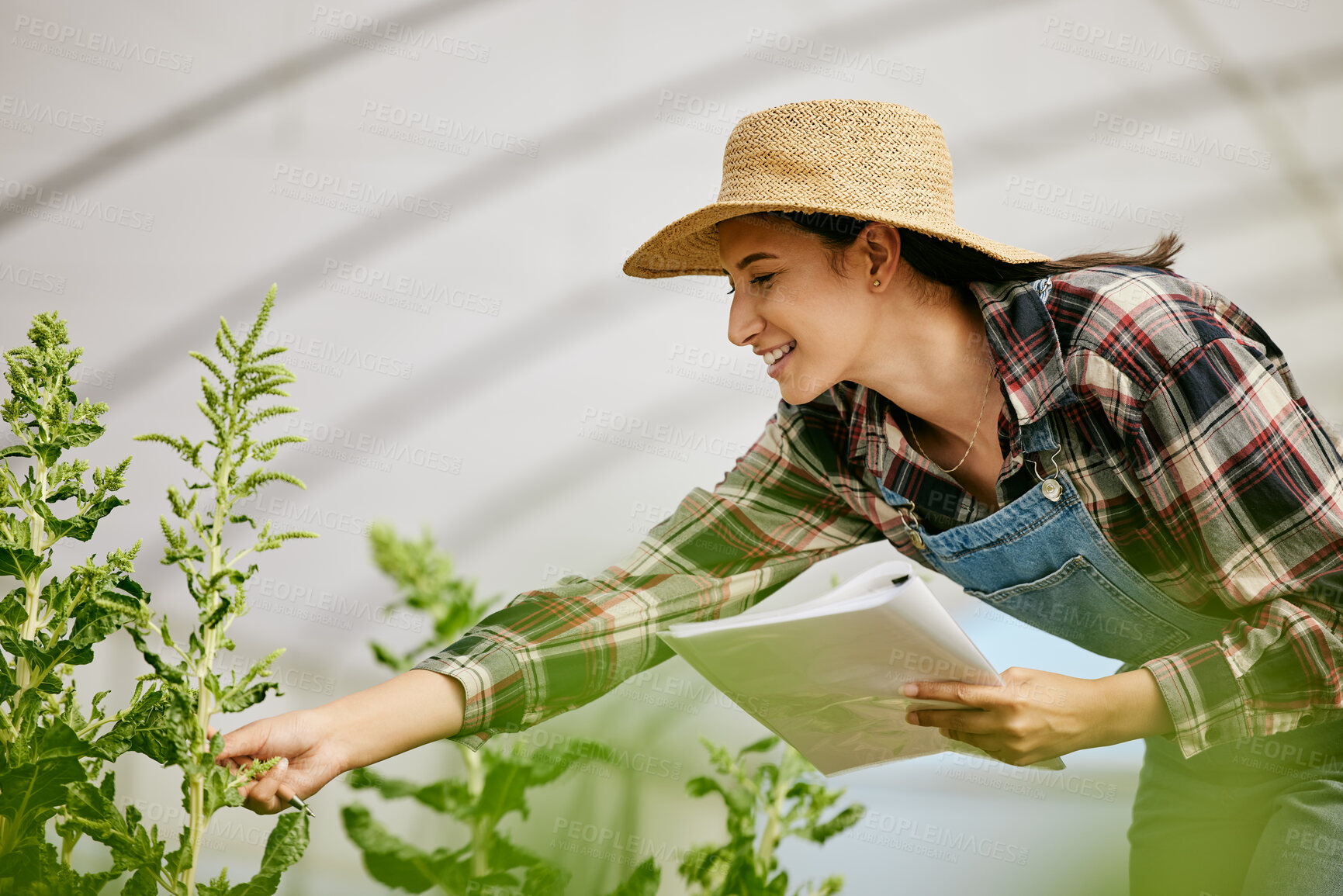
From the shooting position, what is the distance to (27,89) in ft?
11.8

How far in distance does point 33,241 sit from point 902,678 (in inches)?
142

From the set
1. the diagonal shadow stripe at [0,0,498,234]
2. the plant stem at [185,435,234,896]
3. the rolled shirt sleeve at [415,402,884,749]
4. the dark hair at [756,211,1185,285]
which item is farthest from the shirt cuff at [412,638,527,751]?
the diagonal shadow stripe at [0,0,498,234]

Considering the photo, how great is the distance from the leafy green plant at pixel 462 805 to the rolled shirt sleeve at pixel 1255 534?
0.90 meters

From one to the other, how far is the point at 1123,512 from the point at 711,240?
0.93 meters

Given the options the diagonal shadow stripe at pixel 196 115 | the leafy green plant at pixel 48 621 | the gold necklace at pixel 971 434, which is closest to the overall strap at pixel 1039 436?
the gold necklace at pixel 971 434

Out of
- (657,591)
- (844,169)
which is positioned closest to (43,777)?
(657,591)

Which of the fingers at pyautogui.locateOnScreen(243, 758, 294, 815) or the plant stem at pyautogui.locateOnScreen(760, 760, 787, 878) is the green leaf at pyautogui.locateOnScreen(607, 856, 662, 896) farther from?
the plant stem at pyautogui.locateOnScreen(760, 760, 787, 878)

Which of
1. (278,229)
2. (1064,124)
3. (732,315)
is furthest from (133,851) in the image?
(1064,124)

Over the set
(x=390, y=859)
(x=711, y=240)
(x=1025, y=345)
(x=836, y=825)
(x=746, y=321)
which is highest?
(x=711, y=240)

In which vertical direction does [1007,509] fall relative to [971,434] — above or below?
below

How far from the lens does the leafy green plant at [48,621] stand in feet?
3.35

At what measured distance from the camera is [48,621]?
111cm

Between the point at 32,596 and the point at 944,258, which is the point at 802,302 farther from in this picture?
the point at 32,596

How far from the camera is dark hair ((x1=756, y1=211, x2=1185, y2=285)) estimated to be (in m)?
1.80
